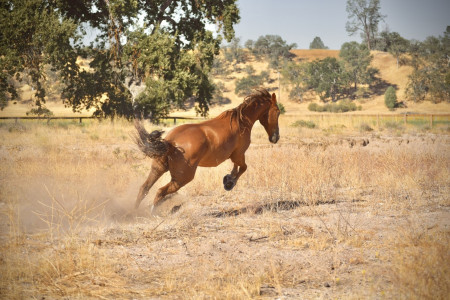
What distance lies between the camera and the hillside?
2539 inches

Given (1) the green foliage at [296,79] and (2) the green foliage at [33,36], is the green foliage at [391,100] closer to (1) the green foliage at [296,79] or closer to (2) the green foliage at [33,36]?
(1) the green foliage at [296,79]

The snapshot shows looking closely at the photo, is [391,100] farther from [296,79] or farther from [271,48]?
[271,48]

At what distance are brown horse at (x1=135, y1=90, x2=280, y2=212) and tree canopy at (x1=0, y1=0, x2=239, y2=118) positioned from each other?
60.1 ft

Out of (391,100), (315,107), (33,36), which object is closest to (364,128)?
(33,36)

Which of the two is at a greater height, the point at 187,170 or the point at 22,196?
the point at 187,170

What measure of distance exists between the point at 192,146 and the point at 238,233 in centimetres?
154

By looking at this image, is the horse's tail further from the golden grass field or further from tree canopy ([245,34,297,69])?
tree canopy ([245,34,297,69])

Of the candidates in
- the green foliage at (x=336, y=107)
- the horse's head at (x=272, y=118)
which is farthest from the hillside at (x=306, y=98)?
the horse's head at (x=272, y=118)

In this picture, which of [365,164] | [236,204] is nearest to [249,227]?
[236,204]

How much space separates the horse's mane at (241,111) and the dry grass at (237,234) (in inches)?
61.8

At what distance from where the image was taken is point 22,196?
809cm

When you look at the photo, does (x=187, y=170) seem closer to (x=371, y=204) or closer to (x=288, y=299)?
(x=288, y=299)

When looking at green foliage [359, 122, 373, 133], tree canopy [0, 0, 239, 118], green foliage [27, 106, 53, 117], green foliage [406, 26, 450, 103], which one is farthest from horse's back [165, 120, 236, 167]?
green foliage [406, 26, 450, 103]

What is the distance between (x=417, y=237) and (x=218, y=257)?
2.63 metres
